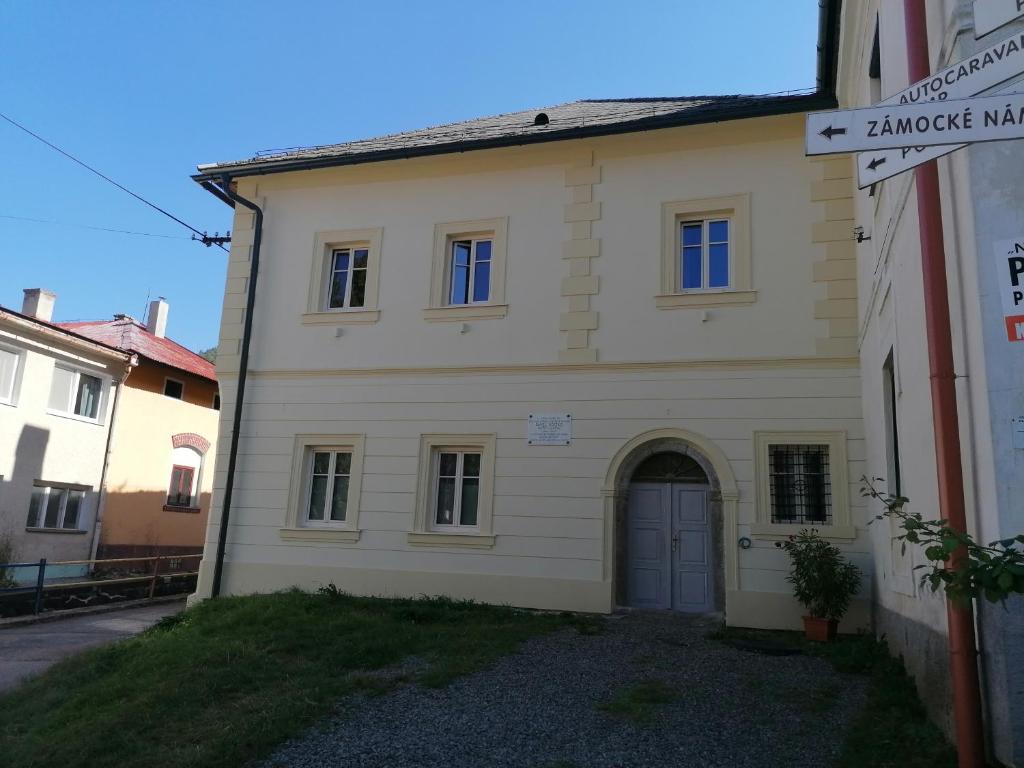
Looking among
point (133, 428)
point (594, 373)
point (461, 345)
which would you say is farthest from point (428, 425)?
point (133, 428)

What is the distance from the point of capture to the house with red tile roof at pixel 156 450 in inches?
788

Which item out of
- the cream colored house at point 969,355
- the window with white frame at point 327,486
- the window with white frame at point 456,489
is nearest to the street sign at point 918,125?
the cream colored house at point 969,355

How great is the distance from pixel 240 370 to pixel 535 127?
6.00 m

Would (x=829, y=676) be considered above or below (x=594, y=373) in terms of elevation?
below

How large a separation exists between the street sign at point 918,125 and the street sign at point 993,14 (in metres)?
1.22

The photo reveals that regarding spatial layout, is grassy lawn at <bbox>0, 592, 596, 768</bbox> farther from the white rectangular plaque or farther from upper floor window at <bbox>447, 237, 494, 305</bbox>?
upper floor window at <bbox>447, 237, 494, 305</bbox>

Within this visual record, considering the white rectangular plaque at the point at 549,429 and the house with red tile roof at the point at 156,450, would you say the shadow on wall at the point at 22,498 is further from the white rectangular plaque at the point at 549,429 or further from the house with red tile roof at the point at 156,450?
the white rectangular plaque at the point at 549,429

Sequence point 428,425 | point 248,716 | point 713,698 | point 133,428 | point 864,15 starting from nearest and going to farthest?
point 248,716
point 713,698
point 864,15
point 428,425
point 133,428

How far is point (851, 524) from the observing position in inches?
389

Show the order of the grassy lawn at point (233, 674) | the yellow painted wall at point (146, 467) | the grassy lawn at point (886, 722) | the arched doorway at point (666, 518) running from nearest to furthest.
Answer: the grassy lawn at point (886, 722), the grassy lawn at point (233, 674), the arched doorway at point (666, 518), the yellow painted wall at point (146, 467)

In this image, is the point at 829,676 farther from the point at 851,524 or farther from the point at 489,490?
the point at 489,490

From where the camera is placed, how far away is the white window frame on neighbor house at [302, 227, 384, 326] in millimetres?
12719

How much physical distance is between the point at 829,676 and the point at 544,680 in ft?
8.27

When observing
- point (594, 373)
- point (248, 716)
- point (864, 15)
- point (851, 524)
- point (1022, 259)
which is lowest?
point (248, 716)
